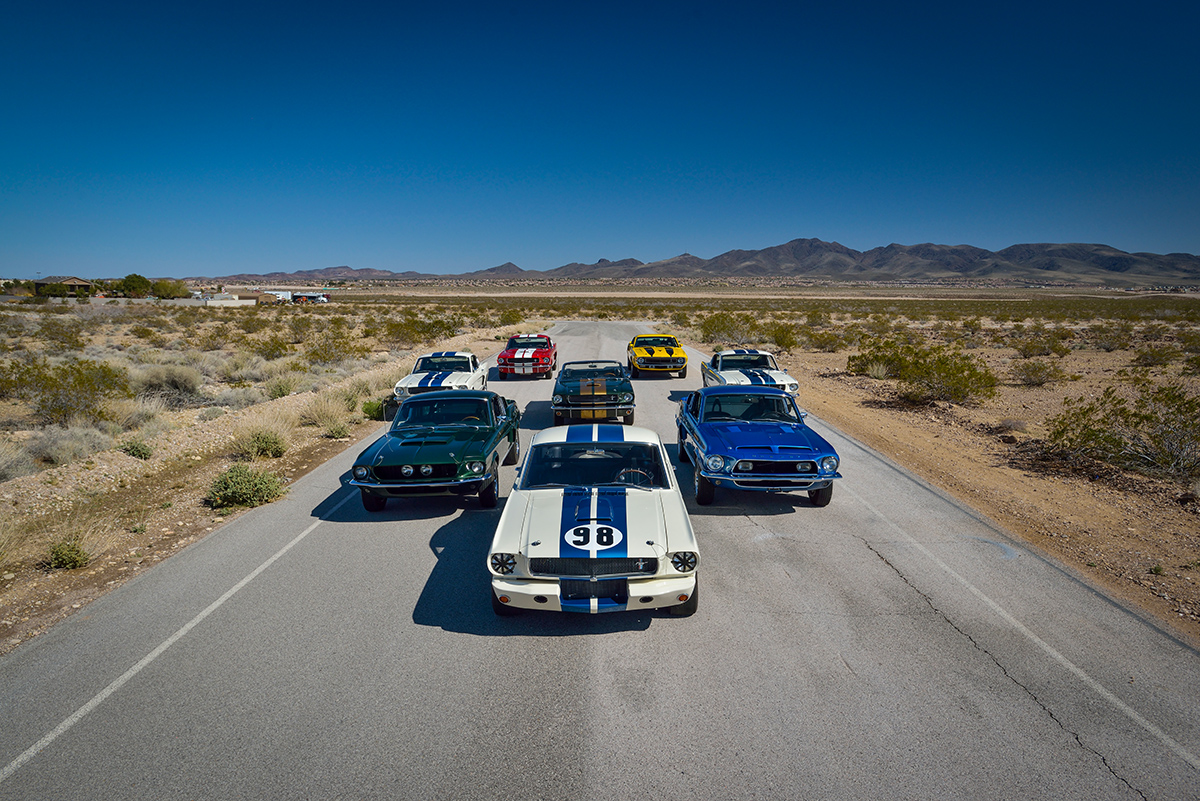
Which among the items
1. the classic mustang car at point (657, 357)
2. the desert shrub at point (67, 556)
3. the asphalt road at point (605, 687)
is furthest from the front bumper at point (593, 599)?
the classic mustang car at point (657, 357)

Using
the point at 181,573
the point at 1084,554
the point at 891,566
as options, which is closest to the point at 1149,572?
the point at 1084,554

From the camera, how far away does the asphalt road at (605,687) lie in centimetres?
353

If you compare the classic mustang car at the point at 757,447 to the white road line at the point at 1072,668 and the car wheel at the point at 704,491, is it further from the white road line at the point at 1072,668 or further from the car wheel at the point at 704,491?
the white road line at the point at 1072,668

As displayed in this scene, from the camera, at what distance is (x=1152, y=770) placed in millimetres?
3551

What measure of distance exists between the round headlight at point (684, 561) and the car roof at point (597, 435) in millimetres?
1703

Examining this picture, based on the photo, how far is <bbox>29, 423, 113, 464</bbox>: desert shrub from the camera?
33.0 feet

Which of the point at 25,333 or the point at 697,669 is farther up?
the point at 25,333

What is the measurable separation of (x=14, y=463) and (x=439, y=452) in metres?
7.86

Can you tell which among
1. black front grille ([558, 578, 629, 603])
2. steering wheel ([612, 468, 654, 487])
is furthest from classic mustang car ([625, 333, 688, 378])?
black front grille ([558, 578, 629, 603])

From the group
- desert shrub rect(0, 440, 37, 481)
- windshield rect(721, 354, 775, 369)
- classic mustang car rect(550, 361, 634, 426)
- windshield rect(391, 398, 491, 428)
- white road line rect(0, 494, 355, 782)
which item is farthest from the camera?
windshield rect(721, 354, 775, 369)

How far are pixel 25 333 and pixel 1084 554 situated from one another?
136 feet

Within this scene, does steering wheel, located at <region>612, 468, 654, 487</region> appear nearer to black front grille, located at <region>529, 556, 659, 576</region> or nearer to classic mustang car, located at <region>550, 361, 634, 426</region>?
black front grille, located at <region>529, 556, 659, 576</region>

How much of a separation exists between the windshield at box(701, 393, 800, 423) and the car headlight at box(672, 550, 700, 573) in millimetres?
4135

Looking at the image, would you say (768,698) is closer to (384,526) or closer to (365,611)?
(365,611)
